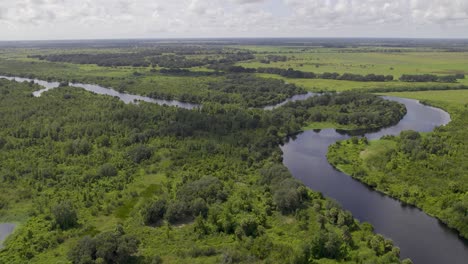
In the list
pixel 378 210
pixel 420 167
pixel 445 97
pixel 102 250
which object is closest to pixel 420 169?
pixel 420 167

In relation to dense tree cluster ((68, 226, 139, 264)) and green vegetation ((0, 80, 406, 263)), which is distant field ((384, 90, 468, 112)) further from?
dense tree cluster ((68, 226, 139, 264))

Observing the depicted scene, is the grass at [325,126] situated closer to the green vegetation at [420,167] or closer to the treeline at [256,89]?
the green vegetation at [420,167]

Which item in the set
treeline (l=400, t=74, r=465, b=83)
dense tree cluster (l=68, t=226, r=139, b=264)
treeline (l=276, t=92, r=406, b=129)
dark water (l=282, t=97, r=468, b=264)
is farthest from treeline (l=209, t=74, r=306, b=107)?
dense tree cluster (l=68, t=226, r=139, b=264)

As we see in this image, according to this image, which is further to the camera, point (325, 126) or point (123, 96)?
point (123, 96)

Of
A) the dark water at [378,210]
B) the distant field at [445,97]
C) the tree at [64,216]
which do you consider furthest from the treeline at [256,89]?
the tree at [64,216]

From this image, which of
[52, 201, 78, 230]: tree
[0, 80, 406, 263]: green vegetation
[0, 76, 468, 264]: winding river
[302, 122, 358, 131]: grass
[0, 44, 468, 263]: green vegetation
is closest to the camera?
[0, 80, 406, 263]: green vegetation

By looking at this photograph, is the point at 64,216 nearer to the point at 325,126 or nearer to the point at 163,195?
the point at 163,195
